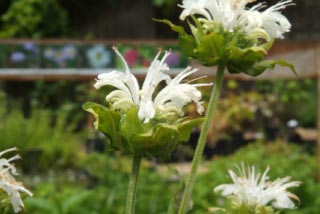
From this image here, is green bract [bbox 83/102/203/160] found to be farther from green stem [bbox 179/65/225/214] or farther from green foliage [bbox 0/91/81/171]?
green foliage [bbox 0/91/81/171]

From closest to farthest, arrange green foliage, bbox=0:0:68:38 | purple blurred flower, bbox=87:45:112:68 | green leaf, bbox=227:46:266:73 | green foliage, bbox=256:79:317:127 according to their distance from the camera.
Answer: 1. green leaf, bbox=227:46:266:73
2. purple blurred flower, bbox=87:45:112:68
3. green foliage, bbox=256:79:317:127
4. green foliage, bbox=0:0:68:38

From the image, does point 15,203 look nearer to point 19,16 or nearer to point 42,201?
point 42,201

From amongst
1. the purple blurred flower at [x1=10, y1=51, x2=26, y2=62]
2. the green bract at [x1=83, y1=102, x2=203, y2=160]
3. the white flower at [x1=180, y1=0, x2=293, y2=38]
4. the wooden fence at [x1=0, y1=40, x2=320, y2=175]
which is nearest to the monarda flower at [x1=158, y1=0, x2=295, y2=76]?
the white flower at [x1=180, y1=0, x2=293, y2=38]

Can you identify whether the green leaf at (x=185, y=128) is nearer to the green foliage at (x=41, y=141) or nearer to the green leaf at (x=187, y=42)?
the green leaf at (x=187, y=42)

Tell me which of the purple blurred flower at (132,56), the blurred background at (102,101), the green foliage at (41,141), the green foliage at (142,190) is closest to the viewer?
the green foliage at (142,190)

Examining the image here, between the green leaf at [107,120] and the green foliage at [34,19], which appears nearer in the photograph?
the green leaf at [107,120]

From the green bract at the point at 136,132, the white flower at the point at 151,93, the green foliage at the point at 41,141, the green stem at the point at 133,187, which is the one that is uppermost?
the white flower at the point at 151,93

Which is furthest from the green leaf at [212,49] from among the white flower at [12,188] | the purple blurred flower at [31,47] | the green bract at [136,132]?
the purple blurred flower at [31,47]
